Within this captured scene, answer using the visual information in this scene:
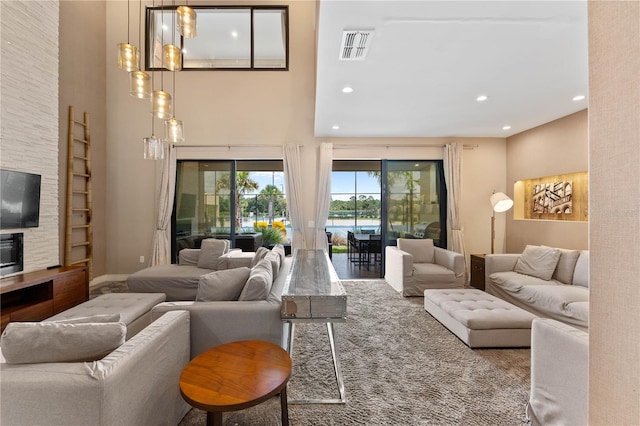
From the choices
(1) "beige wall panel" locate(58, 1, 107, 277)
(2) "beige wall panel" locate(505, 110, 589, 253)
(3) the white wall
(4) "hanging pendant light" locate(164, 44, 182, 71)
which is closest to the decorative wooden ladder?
(1) "beige wall panel" locate(58, 1, 107, 277)

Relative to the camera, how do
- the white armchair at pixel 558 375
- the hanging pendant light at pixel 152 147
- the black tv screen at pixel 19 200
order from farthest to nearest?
the black tv screen at pixel 19 200 → the hanging pendant light at pixel 152 147 → the white armchair at pixel 558 375

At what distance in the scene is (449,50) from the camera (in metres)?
2.33

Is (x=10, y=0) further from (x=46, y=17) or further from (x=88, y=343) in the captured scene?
(x=88, y=343)

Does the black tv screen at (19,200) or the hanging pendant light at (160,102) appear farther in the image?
the black tv screen at (19,200)

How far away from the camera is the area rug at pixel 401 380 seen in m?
1.81

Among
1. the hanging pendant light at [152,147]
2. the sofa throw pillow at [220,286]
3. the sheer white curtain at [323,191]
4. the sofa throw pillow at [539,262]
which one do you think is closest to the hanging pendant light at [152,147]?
the hanging pendant light at [152,147]

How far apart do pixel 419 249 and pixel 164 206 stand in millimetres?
4579

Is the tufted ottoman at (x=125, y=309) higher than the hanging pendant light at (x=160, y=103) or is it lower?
lower

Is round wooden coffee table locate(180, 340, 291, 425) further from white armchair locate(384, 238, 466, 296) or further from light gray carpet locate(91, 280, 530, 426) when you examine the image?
white armchair locate(384, 238, 466, 296)

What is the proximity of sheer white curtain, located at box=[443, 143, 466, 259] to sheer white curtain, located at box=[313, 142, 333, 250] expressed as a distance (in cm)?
216

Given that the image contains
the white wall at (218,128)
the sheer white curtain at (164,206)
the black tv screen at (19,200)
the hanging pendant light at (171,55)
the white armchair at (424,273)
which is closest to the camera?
the hanging pendant light at (171,55)

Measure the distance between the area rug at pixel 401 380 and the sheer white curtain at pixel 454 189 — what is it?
234 cm

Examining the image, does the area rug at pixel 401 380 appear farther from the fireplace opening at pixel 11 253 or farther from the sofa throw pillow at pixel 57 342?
the fireplace opening at pixel 11 253

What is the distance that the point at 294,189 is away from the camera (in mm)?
5195
